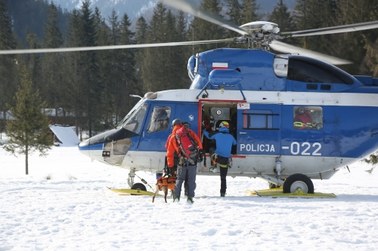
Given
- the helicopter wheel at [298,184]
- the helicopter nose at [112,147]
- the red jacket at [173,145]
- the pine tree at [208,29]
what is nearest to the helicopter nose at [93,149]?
the helicopter nose at [112,147]

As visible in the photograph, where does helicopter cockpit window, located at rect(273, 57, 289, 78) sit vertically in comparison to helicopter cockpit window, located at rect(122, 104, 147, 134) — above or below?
above

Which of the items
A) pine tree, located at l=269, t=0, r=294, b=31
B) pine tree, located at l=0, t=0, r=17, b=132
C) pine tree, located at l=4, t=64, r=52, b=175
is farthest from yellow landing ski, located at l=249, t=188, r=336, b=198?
pine tree, located at l=0, t=0, r=17, b=132

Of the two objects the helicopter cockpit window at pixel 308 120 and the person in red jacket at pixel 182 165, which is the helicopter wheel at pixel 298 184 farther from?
the person in red jacket at pixel 182 165

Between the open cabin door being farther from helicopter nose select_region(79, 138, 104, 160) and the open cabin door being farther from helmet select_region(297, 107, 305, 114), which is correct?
helicopter nose select_region(79, 138, 104, 160)

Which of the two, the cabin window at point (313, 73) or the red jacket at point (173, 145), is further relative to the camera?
the cabin window at point (313, 73)

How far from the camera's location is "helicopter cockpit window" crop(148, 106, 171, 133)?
37.5ft

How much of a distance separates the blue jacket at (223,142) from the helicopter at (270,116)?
0.75 m

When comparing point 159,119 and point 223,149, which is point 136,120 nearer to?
point 159,119

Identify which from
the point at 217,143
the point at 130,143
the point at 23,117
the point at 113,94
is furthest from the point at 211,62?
the point at 113,94

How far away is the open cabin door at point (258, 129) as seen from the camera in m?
11.3

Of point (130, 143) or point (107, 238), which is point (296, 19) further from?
point (107, 238)

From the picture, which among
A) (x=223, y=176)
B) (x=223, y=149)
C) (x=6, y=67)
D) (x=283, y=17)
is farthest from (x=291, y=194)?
(x=6, y=67)

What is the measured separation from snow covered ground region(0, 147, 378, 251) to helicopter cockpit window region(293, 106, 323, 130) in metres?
1.77

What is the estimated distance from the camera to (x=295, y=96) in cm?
1138
